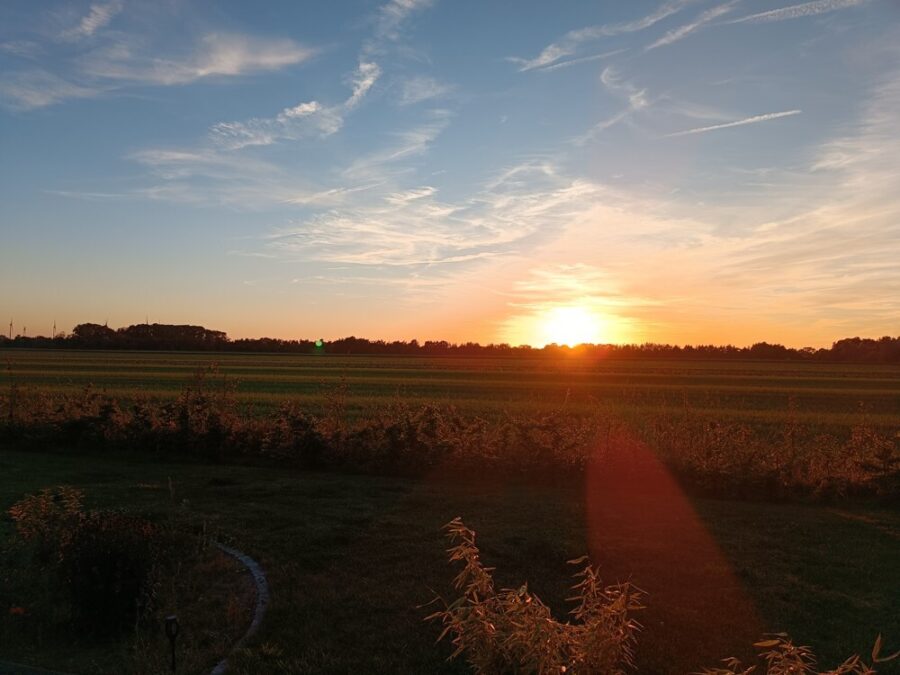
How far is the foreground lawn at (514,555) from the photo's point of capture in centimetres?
557

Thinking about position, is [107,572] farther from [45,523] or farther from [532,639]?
[532,639]

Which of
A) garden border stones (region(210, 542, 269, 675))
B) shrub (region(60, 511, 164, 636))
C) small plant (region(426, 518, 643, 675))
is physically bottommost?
garden border stones (region(210, 542, 269, 675))

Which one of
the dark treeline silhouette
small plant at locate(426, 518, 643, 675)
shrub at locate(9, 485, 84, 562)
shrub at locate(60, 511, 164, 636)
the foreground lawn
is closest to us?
small plant at locate(426, 518, 643, 675)

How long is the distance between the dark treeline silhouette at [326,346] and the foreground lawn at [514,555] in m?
102

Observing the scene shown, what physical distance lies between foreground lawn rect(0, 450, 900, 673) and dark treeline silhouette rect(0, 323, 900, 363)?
336ft

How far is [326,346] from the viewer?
12912cm

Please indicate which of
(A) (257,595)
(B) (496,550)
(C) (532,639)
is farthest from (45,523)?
(C) (532,639)

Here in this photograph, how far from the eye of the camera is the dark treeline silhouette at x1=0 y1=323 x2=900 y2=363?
11088 cm

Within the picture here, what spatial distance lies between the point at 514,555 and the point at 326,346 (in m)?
124

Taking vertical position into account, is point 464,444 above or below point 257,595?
above

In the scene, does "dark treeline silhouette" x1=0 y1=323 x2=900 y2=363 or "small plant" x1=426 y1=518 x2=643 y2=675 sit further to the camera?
"dark treeline silhouette" x1=0 y1=323 x2=900 y2=363

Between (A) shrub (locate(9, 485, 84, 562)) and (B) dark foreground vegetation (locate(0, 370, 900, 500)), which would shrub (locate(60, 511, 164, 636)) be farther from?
(B) dark foreground vegetation (locate(0, 370, 900, 500))

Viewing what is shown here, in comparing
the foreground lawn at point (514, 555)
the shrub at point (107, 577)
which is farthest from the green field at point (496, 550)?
the shrub at point (107, 577)

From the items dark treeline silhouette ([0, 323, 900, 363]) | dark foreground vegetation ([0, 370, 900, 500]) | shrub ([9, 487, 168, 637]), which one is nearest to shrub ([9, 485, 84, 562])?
shrub ([9, 487, 168, 637])
